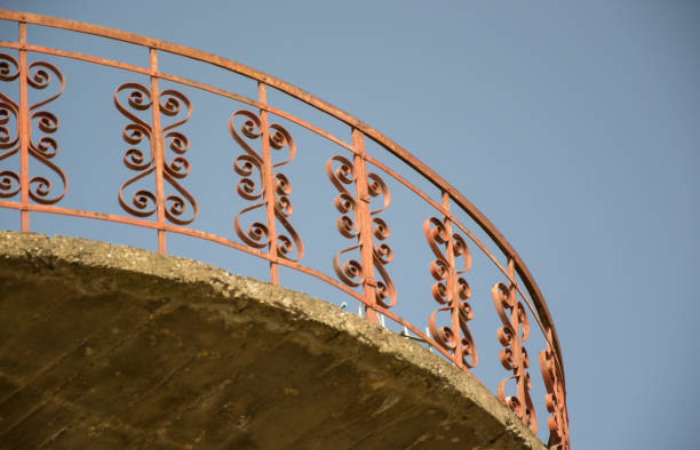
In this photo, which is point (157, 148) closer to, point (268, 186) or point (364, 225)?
point (268, 186)

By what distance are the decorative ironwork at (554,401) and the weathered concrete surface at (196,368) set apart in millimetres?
995

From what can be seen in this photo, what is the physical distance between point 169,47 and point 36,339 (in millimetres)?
1852

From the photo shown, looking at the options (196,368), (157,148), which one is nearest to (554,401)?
(196,368)

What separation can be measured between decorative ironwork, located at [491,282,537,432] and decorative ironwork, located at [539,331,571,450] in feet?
0.94

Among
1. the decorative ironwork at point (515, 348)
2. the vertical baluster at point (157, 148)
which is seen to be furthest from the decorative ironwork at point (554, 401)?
the vertical baluster at point (157, 148)

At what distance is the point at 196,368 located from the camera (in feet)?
23.3

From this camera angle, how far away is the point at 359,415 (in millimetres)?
7461

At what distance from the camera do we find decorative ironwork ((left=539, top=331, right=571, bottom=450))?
343 inches

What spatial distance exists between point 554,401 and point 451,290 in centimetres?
114

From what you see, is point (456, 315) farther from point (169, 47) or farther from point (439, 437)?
point (169, 47)

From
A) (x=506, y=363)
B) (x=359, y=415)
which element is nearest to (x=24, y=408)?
(x=359, y=415)

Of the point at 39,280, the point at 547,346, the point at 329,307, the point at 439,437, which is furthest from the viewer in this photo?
the point at 547,346

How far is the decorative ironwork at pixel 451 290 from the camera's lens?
7.95 metres

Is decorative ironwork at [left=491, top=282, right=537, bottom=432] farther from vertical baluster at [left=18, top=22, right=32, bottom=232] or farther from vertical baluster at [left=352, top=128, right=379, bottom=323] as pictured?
vertical baluster at [left=18, top=22, right=32, bottom=232]
